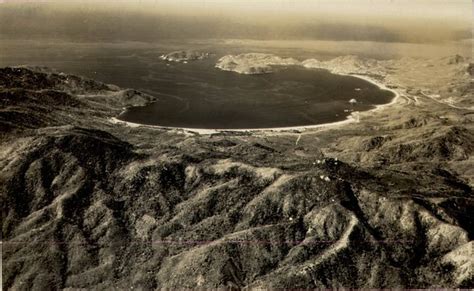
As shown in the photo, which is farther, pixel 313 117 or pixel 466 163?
pixel 313 117

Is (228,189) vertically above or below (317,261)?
above

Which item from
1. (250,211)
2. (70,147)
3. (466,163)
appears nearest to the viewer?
(250,211)

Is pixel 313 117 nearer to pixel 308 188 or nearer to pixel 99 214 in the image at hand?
pixel 308 188

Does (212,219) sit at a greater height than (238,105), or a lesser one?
lesser

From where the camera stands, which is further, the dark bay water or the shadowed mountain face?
the dark bay water

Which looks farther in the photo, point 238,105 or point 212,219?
point 238,105

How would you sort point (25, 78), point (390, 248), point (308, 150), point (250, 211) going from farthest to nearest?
point (25, 78) < point (308, 150) < point (250, 211) < point (390, 248)

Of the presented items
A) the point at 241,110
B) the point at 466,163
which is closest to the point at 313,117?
the point at 241,110

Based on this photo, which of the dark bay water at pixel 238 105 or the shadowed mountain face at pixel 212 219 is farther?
the dark bay water at pixel 238 105
